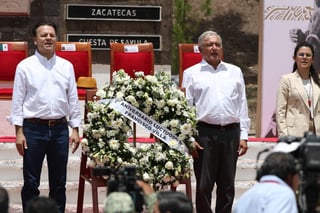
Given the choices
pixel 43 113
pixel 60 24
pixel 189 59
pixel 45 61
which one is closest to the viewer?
pixel 43 113

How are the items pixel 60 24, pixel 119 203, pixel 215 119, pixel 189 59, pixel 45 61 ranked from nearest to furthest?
pixel 119 203, pixel 45 61, pixel 215 119, pixel 189 59, pixel 60 24

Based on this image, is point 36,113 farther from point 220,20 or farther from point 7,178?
point 220,20

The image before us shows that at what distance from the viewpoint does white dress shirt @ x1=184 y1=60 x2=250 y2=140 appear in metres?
5.62

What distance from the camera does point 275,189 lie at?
134 inches

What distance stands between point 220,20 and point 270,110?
762 centimetres

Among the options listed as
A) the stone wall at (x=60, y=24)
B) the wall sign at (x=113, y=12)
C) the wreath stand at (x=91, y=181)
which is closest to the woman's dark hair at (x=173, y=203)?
the wreath stand at (x=91, y=181)

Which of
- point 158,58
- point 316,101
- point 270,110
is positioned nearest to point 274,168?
point 316,101

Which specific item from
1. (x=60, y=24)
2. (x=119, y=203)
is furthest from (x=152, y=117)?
(x=60, y=24)

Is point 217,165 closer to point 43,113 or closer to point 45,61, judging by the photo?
point 43,113

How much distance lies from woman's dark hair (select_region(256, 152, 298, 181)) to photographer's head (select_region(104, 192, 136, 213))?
674 mm

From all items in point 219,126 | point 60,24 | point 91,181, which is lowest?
point 91,181

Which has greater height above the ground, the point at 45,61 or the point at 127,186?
the point at 45,61

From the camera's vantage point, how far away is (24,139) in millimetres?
5391

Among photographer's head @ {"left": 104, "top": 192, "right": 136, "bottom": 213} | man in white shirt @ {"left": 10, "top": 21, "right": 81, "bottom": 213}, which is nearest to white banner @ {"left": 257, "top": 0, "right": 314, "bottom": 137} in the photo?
man in white shirt @ {"left": 10, "top": 21, "right": 81, "bottom": 213}
